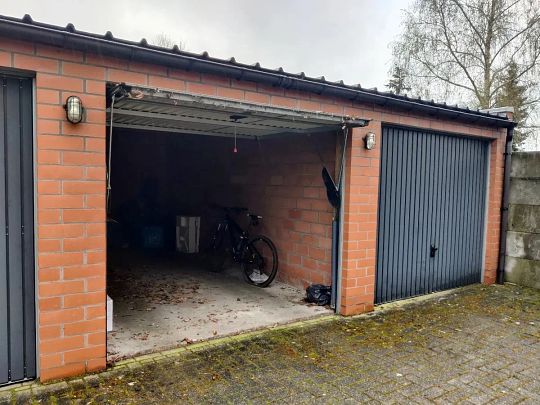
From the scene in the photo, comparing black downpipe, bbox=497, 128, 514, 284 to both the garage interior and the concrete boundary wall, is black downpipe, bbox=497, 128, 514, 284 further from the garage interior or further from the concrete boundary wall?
the garage interior

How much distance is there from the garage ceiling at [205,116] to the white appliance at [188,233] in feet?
11.1

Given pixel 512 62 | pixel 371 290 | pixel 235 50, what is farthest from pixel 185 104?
pixel 235 50

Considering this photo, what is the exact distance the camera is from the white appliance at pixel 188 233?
9203 millimetres

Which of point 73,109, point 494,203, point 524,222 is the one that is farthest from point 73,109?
point 524,222

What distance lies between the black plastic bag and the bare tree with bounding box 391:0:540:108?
11585 millimetres

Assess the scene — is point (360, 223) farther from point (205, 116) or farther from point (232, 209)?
Result: point (232, 209)

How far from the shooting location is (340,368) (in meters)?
3.71

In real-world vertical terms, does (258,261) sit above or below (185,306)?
above

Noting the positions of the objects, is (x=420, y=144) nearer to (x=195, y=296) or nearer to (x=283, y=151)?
(x=283, y=151)

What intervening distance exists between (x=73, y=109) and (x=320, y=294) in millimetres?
3836

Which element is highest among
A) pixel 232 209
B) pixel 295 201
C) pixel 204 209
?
pixel 295 201

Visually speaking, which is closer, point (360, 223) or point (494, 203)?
point (360, 223)

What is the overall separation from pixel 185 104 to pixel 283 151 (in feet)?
9.89

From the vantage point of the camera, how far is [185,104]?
12.1ft
